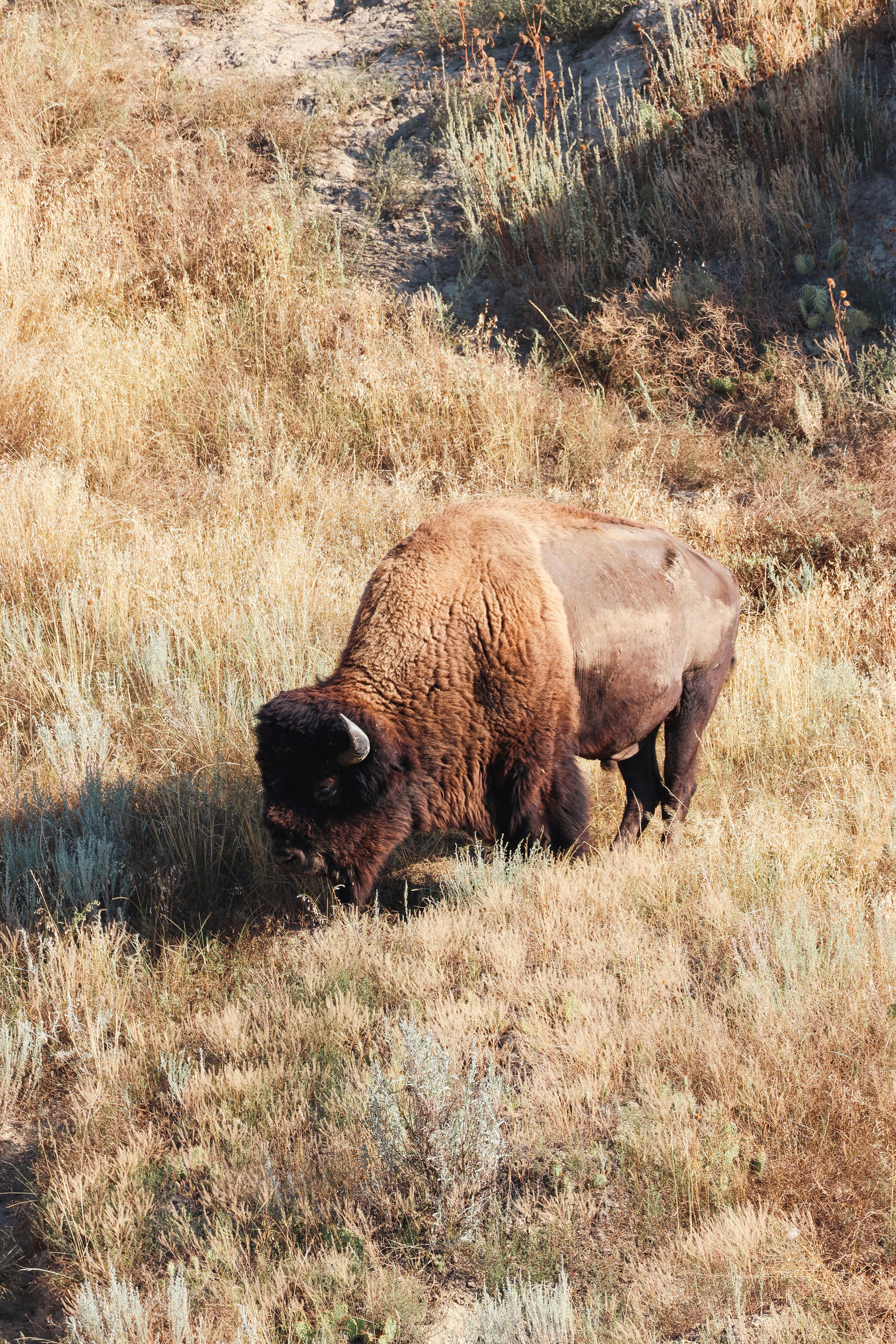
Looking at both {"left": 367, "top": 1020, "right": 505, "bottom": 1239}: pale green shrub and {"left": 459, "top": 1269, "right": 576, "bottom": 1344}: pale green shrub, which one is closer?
{"left": 459, "top": 1269, "right": 576, "bottom": 1344}: pale green shrub

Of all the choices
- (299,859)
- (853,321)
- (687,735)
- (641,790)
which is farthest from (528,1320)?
(853,321)

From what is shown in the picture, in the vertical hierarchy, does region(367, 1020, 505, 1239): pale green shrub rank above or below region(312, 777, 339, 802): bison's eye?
below

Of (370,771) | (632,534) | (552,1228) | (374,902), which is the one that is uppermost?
(632,534)

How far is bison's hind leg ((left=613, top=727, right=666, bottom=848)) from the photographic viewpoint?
5.62 meters

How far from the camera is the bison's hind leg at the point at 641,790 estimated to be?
562cm

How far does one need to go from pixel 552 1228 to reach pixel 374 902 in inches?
88.3

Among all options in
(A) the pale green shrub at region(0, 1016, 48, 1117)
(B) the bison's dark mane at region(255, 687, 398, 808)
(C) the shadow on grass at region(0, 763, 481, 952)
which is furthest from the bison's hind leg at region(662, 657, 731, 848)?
(A) the pale green shrub at region(0, 1016, 48, 1117)

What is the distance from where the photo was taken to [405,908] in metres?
4.80

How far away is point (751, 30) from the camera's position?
11711 millimetres

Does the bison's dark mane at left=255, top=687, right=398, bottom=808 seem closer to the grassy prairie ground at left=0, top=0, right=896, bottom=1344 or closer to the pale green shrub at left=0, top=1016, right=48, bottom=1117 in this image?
the grassy prairie ground at left=0, top=0, right=896, bottom=1344

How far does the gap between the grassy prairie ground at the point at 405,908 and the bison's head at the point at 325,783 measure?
1.04 ft

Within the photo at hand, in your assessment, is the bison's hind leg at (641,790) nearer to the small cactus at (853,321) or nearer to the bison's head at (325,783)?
the bison's head at (325,783)

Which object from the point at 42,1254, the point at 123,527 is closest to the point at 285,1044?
the point at 42,1254

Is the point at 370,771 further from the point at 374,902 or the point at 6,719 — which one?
the point at 6,719
